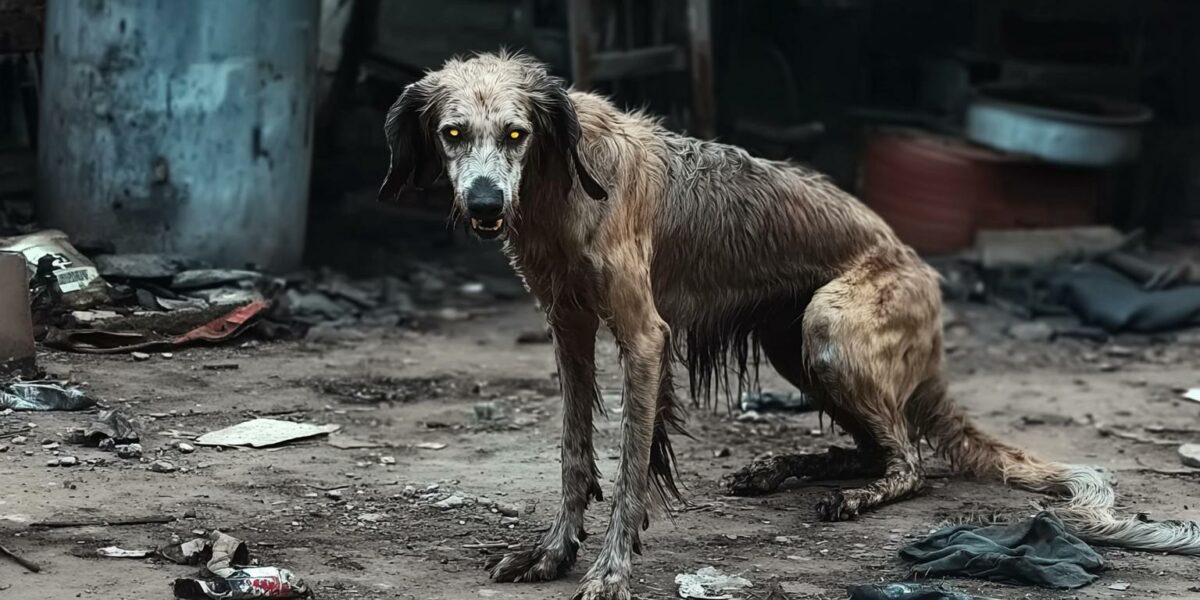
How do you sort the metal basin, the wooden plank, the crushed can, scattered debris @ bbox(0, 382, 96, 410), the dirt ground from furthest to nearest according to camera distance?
the metal basin → the wooden plank → scattered debris @ bbox(0, 382, 96, 410) → the dirt ground → the crushed can

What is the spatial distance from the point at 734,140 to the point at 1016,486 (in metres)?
6.73

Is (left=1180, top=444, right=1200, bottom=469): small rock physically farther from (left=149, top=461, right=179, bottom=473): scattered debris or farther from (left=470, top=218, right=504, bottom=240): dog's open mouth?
(left=149, top=461, right=179, bottom=473): scattered debris

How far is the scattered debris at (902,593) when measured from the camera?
210 inches

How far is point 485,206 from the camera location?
4.93m

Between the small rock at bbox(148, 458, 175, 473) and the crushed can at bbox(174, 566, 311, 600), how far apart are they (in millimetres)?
1417

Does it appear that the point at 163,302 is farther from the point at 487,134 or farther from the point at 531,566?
the point at 487,134

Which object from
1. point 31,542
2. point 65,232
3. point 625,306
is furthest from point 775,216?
point 65,232

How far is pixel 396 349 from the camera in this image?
31.2ft

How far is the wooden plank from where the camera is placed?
442 inches

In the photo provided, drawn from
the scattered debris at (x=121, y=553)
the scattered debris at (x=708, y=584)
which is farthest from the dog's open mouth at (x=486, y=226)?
the scattered debris at (x=121, y=553)

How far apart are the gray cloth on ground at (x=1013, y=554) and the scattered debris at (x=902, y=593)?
31 centimetres

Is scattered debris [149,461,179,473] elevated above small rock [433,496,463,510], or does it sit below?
above

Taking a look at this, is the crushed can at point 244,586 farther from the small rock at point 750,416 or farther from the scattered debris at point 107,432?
the small rock at point 750,416

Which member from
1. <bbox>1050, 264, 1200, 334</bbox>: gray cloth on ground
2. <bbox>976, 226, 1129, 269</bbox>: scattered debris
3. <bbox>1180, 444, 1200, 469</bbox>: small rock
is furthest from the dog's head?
<bbox>976, 226, 1129, 269</bbox>: scattered debris
